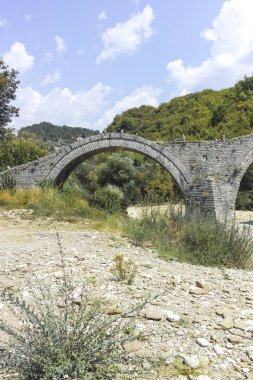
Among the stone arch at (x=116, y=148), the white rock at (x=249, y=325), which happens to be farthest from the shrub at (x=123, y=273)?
the stone arch at (x=116, y=148)

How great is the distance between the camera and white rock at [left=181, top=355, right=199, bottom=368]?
2.72m

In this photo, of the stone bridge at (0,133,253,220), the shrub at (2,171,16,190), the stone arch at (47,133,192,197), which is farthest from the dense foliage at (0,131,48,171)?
the stone bridge at (0,133,253,220)

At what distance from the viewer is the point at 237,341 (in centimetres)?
308

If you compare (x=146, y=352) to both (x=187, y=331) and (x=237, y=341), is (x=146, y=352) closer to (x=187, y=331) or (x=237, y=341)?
(x=187, y=331)

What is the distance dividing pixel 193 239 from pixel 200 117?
2684 centimetres

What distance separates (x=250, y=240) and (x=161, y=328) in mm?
4038

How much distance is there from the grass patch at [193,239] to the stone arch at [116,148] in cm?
753

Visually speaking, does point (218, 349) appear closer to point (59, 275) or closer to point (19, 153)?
point (59, 275)

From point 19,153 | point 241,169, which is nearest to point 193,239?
point 241,169

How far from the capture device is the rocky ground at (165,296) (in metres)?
2.80

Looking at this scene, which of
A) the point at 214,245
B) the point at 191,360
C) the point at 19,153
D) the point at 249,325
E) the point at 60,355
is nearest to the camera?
the point at 60,355

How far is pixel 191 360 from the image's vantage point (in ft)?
9.07

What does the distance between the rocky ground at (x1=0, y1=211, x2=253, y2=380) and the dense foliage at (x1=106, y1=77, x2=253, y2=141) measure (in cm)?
1800

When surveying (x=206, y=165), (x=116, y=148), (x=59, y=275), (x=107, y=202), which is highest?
(x=116, y=148)
